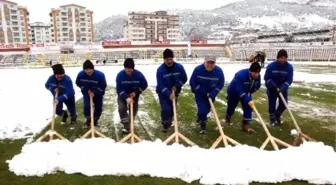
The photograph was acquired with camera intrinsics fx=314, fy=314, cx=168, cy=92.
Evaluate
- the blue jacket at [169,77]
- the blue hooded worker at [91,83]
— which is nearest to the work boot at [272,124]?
the blue jacket at [169,77]

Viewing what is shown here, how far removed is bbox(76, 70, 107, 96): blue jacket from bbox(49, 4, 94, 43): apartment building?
311 ft

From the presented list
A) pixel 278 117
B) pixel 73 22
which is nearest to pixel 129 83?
pixel 278 117

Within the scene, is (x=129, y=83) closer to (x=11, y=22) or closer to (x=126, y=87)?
(x=126, y=87)

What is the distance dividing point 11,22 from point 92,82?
9805 cm

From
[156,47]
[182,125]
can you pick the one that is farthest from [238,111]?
[156,47]

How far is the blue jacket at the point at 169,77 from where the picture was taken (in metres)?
6.26

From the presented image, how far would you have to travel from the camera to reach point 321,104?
30.2 ft

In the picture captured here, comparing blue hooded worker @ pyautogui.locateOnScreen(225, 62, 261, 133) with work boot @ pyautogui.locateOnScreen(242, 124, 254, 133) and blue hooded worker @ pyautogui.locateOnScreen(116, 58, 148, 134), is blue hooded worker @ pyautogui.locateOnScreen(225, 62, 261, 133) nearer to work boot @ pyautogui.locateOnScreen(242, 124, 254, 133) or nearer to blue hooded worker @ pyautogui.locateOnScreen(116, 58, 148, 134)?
work boot @ pyautogui.locateOnScreen(242, 124, 254, 133)

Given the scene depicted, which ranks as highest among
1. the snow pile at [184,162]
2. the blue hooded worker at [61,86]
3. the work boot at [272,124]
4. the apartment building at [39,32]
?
the apartment building at [39,32]

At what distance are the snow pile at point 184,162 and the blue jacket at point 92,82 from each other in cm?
174

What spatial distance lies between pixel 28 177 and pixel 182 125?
3537mm

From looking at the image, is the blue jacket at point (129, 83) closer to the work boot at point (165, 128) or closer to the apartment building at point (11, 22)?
the work boot at point (165, 128)

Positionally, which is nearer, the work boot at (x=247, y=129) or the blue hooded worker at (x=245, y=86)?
the blue hooded worker at (x=245, y=86)

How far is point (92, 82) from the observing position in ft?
21.4
